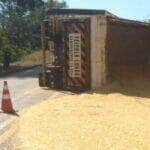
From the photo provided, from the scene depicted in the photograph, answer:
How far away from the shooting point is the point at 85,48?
63.1ft

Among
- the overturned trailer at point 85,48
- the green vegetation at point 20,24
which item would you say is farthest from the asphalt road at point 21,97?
the green vegetation at point 20,24

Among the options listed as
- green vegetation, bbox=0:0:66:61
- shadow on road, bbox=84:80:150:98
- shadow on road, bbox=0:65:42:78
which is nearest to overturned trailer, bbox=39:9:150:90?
shadow on road, bbox=84:80:150:98

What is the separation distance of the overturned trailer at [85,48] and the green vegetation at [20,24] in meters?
19.6

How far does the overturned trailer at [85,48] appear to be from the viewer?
1897 centimetres

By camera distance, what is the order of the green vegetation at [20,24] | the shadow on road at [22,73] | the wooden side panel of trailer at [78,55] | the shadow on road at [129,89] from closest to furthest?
the shadow on road at [129,89], the wooden side panel of trailer at [78,55], the shadow on road at [22,73], the green vegetation at [20,24]

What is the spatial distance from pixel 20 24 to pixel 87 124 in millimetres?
31383

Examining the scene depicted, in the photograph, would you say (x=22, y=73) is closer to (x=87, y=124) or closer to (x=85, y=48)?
(x=85, y=48)

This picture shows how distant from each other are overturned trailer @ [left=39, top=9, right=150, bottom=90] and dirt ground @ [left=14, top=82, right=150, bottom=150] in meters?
2.74

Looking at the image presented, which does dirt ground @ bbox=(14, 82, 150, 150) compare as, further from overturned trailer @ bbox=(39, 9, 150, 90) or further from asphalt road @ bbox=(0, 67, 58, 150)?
overturned trailer @ bbox=(39, 9, 150, 90)

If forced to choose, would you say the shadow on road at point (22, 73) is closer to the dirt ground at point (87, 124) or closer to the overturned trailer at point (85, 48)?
the overturned trailer at point (85, 48)

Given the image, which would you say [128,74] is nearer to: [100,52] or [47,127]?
[100,52]

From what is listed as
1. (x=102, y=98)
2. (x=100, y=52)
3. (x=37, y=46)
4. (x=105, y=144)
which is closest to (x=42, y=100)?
(x=102, y=98)

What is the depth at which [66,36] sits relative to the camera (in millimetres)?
19609

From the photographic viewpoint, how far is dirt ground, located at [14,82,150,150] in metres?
10.1
